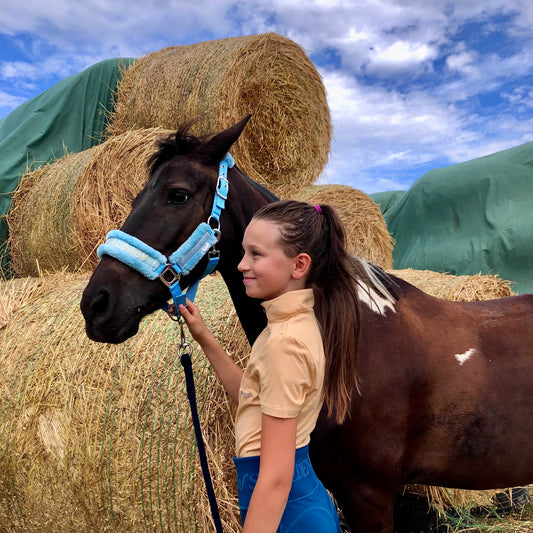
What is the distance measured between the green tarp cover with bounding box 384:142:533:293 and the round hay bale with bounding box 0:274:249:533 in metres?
5.02

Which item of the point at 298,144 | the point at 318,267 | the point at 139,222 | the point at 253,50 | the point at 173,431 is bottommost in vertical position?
the point at 173,431

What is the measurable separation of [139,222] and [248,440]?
69 cm

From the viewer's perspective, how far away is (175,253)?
4.64 feet

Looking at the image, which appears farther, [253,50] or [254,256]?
[253,50]

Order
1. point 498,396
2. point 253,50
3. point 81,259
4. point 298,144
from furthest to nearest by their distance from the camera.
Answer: point 298,144
point 253,50
point 81,259
point 498,396

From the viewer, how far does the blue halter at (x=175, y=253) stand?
138 centimetres

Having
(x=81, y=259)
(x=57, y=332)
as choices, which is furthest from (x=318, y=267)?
(x=81, y=259)

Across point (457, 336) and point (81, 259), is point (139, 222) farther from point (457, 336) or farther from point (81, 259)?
point (81, 259)

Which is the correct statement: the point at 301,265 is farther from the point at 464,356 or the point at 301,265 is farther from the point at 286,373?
the point at 464,356

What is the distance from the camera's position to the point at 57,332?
2.43m

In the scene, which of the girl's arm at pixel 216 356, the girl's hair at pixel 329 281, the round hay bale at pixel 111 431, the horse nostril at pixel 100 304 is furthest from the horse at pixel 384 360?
the round hay bale at pixel 111 431

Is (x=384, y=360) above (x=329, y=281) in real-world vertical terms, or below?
below

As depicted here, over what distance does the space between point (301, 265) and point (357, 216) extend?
3130 millimetres

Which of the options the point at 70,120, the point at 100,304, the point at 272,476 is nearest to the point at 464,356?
the point at 272,476
